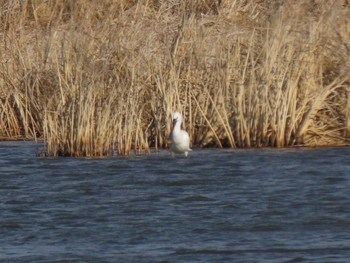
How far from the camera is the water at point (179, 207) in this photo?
8625 mm

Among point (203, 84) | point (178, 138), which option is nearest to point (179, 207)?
point (178, 138)

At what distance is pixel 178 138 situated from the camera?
41.6 ft

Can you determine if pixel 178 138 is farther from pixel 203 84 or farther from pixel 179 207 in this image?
pixel 179 207

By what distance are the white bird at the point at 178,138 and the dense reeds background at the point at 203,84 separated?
0.40 meters

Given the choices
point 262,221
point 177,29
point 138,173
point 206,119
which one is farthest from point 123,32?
point 262,221

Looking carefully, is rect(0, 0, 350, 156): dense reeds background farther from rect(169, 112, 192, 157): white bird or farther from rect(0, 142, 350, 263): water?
rect(169, 112, 192, 157): white bird

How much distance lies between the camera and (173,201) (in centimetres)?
1080

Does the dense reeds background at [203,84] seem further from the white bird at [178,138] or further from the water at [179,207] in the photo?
the white bird at [178,138]

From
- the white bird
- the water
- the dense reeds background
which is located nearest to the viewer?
the water

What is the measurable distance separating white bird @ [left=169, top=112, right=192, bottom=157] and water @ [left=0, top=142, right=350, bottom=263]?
0.63 feet

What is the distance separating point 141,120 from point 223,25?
2.34 metres

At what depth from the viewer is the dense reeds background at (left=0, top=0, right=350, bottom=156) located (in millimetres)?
12883

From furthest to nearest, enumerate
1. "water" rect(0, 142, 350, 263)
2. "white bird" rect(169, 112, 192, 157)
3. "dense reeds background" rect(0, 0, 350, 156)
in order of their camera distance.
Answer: "dense reeds background" rect(0, 0, 350, 156), "white bird" rect(169, 112, 192, 157), "water" rect(0, 142, 350, 263)

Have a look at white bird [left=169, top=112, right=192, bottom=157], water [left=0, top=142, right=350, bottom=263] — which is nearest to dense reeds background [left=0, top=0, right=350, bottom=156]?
water [left=0, top=142, right=350, bottom=263]
